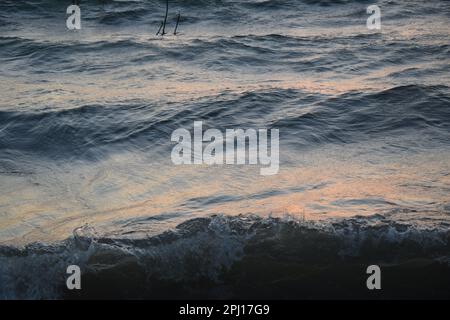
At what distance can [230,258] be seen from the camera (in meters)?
4.91

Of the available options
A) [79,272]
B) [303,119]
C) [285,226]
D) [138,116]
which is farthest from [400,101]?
[79,272]

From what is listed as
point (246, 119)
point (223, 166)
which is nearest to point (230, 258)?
point (223, 166)

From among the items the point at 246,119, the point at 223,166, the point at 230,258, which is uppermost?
the point at 246,119

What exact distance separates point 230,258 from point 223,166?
1.59m

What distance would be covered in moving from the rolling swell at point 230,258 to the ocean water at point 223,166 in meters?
0.01

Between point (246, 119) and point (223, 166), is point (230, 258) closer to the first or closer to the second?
point (223, 166)

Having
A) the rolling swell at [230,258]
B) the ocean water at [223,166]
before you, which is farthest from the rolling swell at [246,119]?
the rolling swell at [230,258]

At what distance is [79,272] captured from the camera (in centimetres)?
475

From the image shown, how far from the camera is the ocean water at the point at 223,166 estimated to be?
4828 millimetres

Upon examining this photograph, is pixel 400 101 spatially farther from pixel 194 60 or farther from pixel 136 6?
pixel 136 6

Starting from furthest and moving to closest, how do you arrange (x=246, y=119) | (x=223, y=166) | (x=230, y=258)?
(x=246, y=119) → (x=223, y=166) → (x=230, y=258)

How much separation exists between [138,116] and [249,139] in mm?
1561

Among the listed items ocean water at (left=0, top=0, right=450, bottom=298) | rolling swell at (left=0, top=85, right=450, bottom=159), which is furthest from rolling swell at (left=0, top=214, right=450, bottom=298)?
rolling swell at (left=0, top=85, right=450, bottom=159)

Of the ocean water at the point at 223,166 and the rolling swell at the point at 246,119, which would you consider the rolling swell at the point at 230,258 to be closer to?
the ocean water at the point at 223,166
